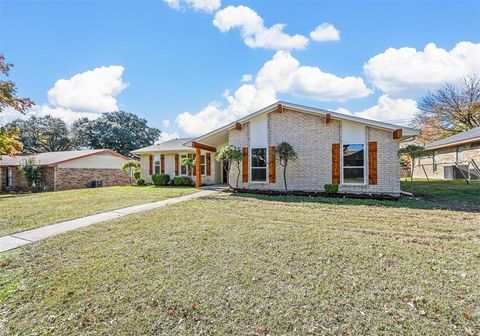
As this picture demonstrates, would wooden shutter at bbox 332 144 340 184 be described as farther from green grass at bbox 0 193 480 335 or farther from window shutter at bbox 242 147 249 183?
green grass at bbox 0 193 480 335

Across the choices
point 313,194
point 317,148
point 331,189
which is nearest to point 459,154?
point 317,148

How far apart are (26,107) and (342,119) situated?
560 inches

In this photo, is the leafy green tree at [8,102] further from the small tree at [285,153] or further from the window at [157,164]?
the small tree at [285,153]

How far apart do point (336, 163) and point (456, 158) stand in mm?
14448

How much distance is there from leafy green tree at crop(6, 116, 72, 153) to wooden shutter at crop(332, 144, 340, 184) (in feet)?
136

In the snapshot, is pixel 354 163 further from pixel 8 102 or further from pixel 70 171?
pixel 70 171

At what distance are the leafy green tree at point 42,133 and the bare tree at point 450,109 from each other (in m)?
49.3

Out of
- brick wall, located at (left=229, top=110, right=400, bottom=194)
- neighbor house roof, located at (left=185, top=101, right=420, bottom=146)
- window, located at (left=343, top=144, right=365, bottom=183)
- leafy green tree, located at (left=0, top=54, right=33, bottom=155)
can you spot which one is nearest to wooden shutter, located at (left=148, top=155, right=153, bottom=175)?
neighbor house roof, located at (left=185, top=101, right=420, bottom=146)

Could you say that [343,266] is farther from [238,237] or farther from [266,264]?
[238,237]

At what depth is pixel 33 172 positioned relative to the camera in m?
21.5

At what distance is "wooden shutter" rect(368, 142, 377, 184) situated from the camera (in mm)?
11242

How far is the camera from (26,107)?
11.2m

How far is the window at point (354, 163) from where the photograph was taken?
11523mm

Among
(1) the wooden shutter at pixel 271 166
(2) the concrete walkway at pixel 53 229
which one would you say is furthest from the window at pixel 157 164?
(2) the concrete walkway at pixel 53 229
